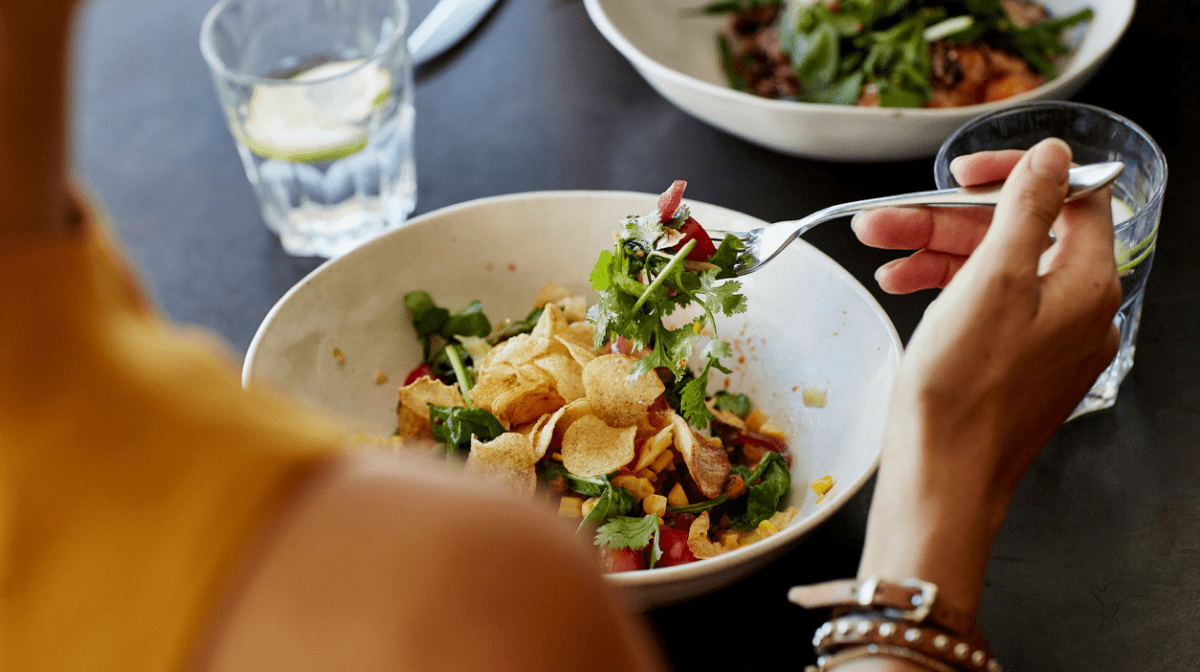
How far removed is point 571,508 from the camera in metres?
1.03

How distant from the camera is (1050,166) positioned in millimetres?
796

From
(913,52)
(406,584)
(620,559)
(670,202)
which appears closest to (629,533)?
(620,559)

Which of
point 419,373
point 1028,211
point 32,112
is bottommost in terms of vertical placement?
point 419,373

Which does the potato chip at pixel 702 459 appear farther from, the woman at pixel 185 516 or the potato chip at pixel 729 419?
the woman at pixel 185 516

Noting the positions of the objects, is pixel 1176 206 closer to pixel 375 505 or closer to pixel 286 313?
pixel 286 313

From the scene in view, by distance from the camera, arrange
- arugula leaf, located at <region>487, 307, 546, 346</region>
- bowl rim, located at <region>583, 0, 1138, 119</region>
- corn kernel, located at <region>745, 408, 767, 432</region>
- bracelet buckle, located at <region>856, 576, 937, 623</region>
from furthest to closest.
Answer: bowl rim, located at <region>583, 0, 1138, 119</region> → arugula leaf, located at <region>487, 307, 546, 346</region> → corn kernel, located at <region>745, 408, 767, 432</region> → bracelet buckle, located at <region>856, 576, 937, 623</region>

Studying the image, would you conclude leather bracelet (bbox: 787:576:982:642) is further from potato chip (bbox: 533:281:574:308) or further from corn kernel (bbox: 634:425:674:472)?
potato chip (bbox: 533:281:574:308)

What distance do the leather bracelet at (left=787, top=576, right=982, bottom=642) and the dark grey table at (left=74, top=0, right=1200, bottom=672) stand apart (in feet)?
1.01

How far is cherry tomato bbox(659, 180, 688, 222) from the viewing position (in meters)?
1.03

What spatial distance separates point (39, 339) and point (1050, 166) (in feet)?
2.57

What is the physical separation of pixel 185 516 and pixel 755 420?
0.94 m

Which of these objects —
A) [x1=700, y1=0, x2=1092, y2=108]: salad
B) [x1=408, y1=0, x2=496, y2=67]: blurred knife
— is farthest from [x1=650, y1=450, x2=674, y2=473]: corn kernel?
[x1=408, y1=0, x2=496, y2=67]: blurred knife

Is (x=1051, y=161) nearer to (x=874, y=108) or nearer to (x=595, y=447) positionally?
(x=595, y=447)

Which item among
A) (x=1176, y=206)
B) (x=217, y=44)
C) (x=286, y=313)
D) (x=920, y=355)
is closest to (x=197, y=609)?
(x=920, y=355)
